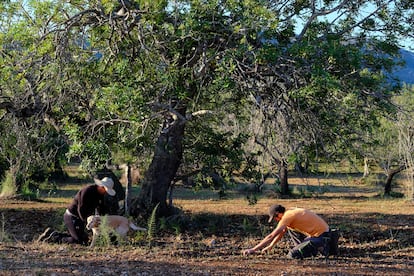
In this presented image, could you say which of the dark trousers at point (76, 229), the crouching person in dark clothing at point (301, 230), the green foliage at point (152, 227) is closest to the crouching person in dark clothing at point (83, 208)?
the dark trousers at point (76, 229)

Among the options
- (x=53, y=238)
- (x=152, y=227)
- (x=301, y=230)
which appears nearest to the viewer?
(x=301, y=230)

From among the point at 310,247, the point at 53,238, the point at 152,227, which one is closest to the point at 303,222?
the point at 310,247

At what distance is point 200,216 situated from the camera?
1367cm

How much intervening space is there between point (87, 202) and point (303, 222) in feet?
11.7

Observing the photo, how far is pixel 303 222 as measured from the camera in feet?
29.8

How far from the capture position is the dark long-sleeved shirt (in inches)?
380

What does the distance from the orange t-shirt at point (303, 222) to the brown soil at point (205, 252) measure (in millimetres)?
459

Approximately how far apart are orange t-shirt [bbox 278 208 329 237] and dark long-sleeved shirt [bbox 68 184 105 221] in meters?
3.12

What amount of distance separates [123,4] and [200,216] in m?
5.86

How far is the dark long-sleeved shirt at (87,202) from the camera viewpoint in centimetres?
964

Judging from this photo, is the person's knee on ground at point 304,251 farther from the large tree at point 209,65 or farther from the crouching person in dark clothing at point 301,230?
the large tree at point 209,65

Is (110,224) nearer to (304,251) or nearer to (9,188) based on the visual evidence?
(304,251)

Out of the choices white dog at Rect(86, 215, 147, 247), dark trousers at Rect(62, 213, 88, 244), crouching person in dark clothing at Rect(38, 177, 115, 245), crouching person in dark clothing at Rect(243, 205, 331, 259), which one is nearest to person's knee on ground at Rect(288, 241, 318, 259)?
crouching person in dark clothing at Rect(243, 205, 331, 259)

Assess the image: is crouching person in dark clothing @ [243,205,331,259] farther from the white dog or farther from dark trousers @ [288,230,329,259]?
the white dog
